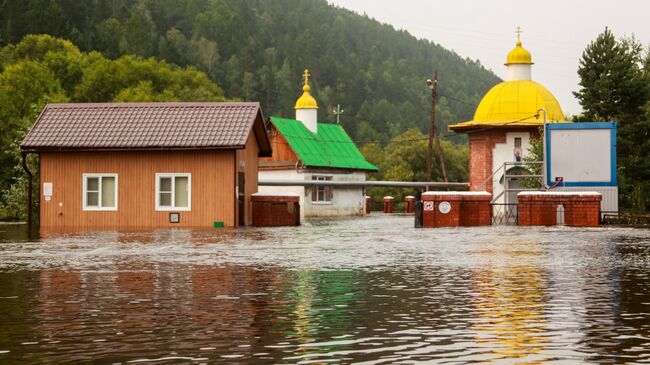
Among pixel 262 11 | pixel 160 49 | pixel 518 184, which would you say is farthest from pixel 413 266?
pixel 262 11

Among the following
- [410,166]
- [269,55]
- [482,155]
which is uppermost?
[269,55]

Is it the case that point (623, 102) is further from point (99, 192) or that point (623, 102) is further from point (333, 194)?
point (99, 192)

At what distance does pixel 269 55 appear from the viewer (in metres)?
176

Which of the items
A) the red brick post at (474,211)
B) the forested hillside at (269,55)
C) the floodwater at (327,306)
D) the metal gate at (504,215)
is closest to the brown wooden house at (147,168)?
the red brick post at (474,211)

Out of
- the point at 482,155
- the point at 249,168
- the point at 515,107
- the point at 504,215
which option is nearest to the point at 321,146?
the point at 482,155

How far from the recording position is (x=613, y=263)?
1831 cm

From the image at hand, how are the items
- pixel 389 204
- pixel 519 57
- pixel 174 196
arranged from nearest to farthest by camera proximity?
pixel 174 196 < pixel 519 57 < pixel 389 204

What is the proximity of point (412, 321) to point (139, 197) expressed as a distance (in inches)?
1245

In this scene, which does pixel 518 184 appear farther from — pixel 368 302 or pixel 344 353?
pixel 344 353

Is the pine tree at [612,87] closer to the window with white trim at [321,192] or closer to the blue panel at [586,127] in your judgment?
the blue panel at [586,127]

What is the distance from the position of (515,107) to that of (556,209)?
2162 cm

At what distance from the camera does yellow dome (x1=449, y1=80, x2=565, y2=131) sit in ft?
194

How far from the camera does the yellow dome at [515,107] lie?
59.2 meters

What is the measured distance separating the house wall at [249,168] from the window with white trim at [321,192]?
2429 cm
